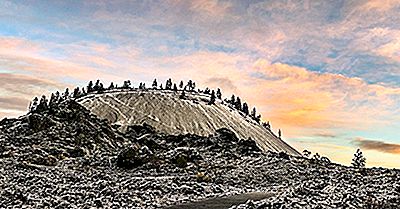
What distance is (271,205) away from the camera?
66.7 ft

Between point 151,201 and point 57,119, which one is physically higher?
point 57,119

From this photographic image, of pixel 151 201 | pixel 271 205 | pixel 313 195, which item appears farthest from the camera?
pixel 151 201

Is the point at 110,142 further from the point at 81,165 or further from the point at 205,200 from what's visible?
the point at 205,200

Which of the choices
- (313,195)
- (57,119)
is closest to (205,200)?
(313,195)

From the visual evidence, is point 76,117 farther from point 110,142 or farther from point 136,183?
point 136,183

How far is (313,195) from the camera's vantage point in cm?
2375

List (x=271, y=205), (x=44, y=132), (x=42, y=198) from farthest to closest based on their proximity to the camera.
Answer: (x=44, y=132) → (x=42, y=198) → (x=271, y=205)

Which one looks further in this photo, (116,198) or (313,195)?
(116,198)

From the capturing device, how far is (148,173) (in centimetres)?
5969

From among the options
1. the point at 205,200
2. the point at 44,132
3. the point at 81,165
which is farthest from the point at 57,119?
the point at 205,200

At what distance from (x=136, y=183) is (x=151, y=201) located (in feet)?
22.0

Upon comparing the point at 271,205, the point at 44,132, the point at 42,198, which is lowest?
the point at 42,198

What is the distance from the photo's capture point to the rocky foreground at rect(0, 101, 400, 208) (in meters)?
26.0

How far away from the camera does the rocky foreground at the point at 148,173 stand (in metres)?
26.0
